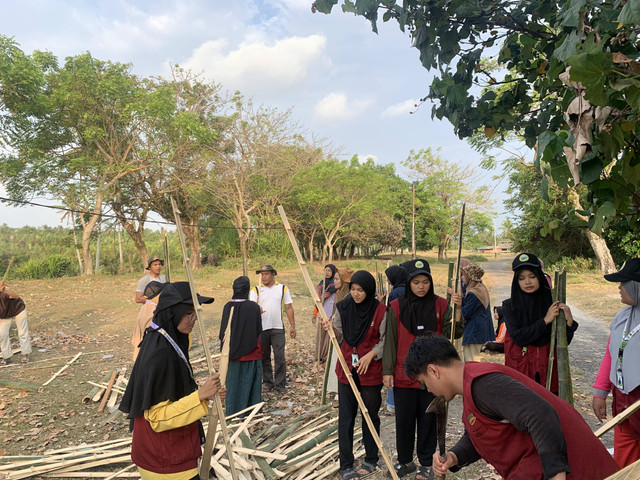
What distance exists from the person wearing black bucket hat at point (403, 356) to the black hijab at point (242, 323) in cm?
215

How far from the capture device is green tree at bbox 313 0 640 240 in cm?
152

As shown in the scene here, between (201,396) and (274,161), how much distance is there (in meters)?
21.6

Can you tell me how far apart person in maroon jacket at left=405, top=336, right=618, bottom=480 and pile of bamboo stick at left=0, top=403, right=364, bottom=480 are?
7.29ft

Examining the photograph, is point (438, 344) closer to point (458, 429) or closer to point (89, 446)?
point (458, 429)

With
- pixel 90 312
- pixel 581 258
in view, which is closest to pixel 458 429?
pixel 90 312

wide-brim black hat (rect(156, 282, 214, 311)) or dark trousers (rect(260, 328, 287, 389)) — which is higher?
wide-brim black hat (rect(156, 282, 214, 311))

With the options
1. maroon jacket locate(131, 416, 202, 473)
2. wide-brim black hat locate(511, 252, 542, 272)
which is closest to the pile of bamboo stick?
maroon jacket locate(131, 416, 202, 473)

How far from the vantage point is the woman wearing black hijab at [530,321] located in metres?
3.37

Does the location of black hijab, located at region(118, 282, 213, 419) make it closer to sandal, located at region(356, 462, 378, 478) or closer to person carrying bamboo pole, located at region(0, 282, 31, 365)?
sandal, located at region(356, 462, 378, 478)

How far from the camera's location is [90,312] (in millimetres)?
12875

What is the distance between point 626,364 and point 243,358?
3.93 m

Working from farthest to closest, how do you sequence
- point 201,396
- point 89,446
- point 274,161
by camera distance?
point 274,161 → point 89,446 → point 201,396

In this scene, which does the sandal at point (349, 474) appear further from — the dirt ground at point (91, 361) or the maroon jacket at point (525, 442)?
the maroon jacket at point (525, 442)

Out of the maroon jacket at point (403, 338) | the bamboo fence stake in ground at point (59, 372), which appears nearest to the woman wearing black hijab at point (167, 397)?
the maroon jacket at point (403, 338)
